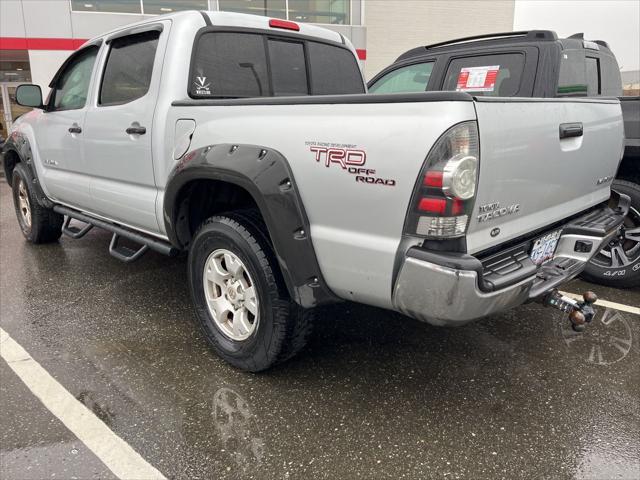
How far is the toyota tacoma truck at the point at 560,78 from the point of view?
3916 mm

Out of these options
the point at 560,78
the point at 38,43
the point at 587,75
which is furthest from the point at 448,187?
the point at 38,43

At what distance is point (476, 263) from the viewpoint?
1.97 meters

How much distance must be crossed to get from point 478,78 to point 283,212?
2.77 metres

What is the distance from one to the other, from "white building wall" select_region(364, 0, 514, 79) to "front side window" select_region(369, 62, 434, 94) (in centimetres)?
1438

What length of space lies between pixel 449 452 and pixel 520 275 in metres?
0.84

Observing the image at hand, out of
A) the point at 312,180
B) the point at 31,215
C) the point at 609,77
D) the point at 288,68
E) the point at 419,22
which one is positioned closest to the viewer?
the point at 312,180

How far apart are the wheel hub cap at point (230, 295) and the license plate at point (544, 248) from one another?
1416 mm

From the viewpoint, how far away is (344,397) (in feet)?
8.76

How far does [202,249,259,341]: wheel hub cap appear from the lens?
2736 millimetres

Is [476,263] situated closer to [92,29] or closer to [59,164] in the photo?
[59,164]

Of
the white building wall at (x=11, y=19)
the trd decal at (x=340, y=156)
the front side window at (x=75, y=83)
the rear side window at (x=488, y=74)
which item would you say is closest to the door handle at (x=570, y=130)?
the trd decal at (x=340, y=156)

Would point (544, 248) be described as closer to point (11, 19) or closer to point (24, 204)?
point (24, 204)

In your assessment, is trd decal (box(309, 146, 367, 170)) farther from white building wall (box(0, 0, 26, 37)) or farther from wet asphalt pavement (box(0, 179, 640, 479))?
white building wall (box(0, 0, 26, 37))

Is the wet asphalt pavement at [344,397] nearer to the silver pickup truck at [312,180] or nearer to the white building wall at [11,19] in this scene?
the silver pickup truck at [312,180]
